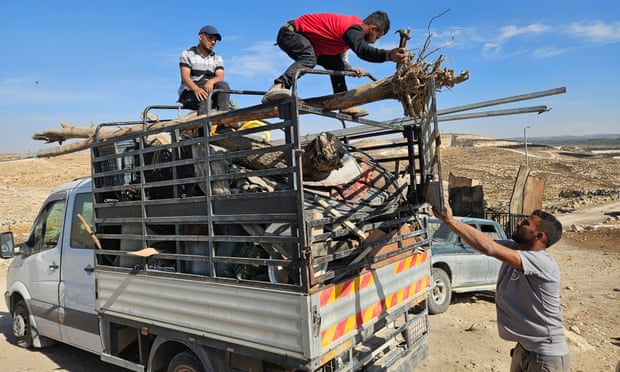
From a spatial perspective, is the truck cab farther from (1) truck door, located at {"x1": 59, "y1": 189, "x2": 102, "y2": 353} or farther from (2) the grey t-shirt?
(2) the grey t-shirt

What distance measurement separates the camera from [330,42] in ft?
13.0

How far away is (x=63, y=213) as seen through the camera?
5133 mm

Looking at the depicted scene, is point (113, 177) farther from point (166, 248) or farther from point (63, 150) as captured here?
point (63, 150)

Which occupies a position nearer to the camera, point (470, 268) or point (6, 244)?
point (6, 244)

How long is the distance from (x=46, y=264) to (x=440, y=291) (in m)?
5.72

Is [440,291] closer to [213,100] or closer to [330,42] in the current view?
[213,100]

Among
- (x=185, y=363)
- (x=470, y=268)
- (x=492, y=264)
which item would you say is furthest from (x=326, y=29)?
(x=492, y=264)

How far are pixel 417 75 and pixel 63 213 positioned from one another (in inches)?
169

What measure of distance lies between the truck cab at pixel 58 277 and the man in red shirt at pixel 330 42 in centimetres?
263

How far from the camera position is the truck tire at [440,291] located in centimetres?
714

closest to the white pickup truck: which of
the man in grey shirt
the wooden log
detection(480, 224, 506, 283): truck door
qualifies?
the wooden log

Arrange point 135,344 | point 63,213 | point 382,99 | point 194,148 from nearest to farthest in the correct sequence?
1. point 382,99
2. point 194,148
3. point 135,344
4. point 63,213

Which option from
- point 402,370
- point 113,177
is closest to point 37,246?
point 113,177

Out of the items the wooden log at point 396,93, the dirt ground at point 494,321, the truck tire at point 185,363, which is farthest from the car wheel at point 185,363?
the dirt ground at point 494,321
